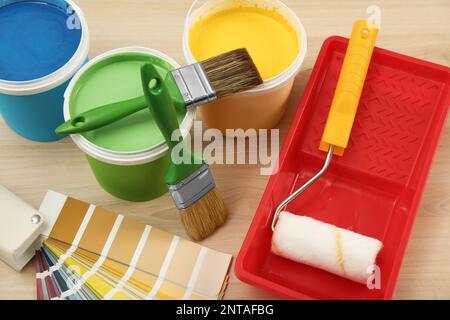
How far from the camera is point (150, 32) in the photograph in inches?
48.1

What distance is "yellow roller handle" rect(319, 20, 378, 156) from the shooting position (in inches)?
41.4

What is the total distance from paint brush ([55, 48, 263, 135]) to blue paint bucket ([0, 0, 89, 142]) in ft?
0.31

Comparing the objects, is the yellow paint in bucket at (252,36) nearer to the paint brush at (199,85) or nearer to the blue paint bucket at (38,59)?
the paint brush at (199,85)

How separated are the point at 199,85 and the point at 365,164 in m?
0.28

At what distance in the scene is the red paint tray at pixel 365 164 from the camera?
102 centimetres

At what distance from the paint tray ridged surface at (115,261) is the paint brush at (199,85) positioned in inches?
5.7

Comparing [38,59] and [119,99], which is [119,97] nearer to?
[119,99]

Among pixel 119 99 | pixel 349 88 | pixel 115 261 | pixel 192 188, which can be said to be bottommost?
pixel 115 261

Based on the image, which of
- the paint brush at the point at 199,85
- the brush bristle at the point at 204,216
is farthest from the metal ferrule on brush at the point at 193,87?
the brush bristle at the point at 204,216

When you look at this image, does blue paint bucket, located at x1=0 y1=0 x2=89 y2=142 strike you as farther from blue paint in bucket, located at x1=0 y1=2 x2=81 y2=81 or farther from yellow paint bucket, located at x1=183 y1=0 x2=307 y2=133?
yellow paint bucket, located at x1=183 y1=0 x2=307 y2=133

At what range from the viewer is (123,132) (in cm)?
100

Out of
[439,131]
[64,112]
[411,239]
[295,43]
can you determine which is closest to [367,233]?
[411,239]

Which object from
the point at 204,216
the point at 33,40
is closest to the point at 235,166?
the point at 204,216

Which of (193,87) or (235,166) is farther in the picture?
(235,166)
